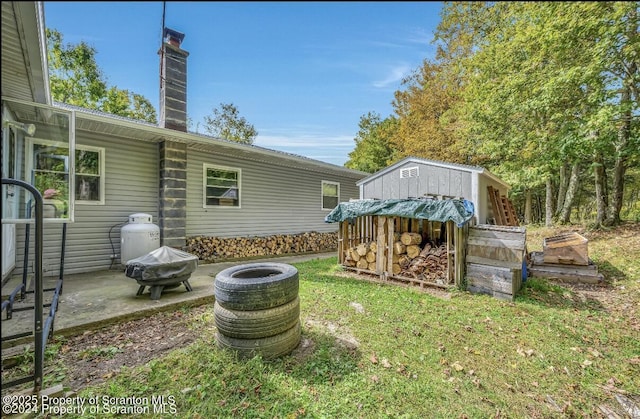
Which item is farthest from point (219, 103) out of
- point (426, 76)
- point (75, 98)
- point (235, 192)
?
point (235, 192)

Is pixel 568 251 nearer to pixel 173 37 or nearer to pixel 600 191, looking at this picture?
pixel 600 191

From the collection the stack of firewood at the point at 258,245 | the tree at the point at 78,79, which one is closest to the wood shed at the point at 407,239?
the stack of firewood at the point at 258,245

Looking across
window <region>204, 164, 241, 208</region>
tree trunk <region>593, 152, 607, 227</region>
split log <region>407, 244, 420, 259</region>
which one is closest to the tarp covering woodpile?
split log <region>407, 244, 420, 259</region>

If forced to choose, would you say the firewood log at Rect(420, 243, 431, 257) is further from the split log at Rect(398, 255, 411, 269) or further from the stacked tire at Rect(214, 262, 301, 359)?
the stacked tire at Rect(214, 262, 301, 359)

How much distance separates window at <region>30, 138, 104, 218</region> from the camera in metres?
3.67

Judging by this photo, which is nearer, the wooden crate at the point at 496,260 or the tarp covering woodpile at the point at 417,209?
the wooden crate at the point at 496,260

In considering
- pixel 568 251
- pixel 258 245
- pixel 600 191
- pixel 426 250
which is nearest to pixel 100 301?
pixel 258 245

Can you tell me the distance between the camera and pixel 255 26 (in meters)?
1.21

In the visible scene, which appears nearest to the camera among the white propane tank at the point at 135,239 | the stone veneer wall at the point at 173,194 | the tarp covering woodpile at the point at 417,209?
the tarp covering woodpile at the point at 417,209

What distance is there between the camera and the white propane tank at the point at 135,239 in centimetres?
564

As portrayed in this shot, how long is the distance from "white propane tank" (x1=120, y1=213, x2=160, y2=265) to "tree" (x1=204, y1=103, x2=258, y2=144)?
1716 cm

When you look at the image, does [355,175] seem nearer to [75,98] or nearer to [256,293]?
[256,293]

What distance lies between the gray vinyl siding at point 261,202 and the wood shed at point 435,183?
2.02 meters

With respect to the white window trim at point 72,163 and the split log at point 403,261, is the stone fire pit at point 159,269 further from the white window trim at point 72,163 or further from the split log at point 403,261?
the split log at point 403,261
